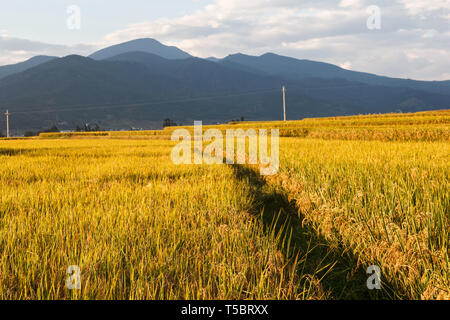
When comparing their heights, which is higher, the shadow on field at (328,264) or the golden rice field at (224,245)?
the golden rice field at (224,245)

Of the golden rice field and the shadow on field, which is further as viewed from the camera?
the shadow on field

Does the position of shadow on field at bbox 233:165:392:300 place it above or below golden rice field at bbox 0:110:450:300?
below

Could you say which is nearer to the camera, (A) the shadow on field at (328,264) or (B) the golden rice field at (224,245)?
(B) the golden rice field at (224,245)

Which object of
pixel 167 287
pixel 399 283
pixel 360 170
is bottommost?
pixel 399 283

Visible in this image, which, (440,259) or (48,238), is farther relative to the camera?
(48,238)

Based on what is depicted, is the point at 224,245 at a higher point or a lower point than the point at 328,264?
higher

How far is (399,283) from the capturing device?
227 centimetres

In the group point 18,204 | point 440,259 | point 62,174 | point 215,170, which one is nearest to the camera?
point 440,259
